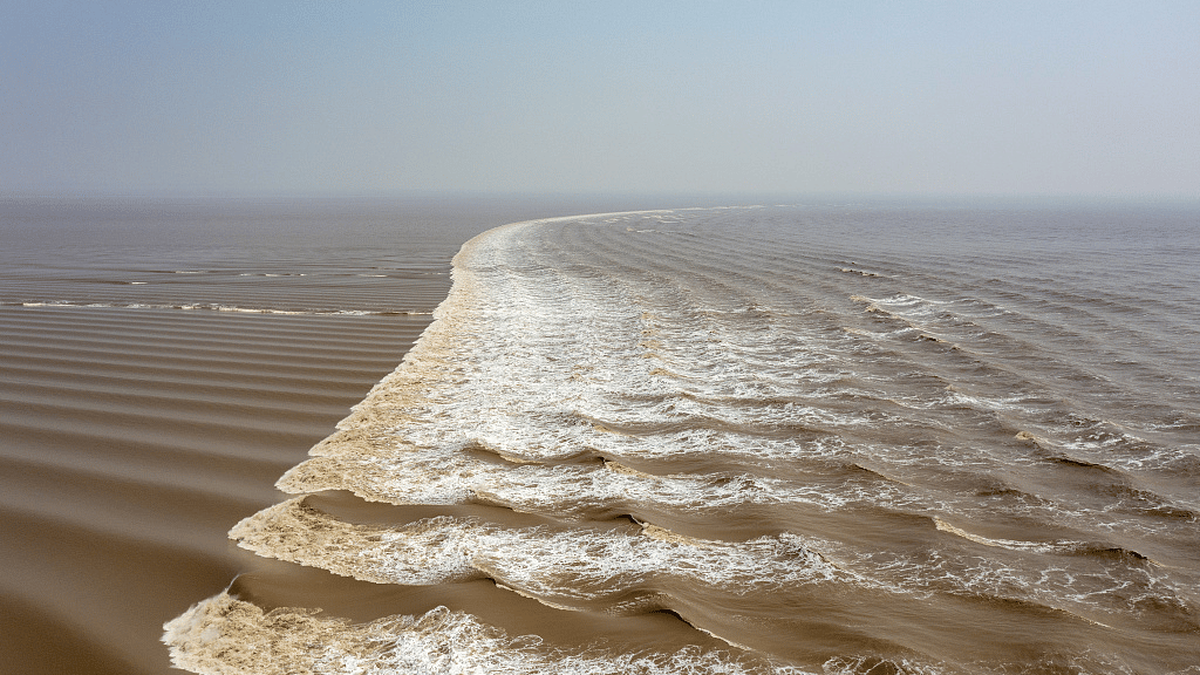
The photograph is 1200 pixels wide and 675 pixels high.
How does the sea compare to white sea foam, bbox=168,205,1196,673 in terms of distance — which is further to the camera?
white sea foam, bbox=168,205,1196,673

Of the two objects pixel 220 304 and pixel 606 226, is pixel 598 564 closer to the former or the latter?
pixel 220 304

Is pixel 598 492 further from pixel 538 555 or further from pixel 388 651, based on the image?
pixel 388 651

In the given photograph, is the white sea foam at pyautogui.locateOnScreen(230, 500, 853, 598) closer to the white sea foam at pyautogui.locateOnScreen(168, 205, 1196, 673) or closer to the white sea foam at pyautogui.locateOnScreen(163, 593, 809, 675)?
the white sea foam at pyautogui.locateOnScreen(168, 205, 1196, 673)

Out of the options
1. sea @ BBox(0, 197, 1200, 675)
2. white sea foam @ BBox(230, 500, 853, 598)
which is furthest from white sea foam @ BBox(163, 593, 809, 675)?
white sea foam @ BBox(230, 500, 853, 598)

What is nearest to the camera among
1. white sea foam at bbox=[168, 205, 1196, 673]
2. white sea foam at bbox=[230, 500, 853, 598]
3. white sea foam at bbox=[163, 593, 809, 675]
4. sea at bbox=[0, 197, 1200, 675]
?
white sea foam at bbox=[163, 593, 809, 675]

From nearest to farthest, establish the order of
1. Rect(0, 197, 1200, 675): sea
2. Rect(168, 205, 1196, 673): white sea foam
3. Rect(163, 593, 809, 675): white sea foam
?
Rect(163, 593, 809, 675): white sea foam < Rect(0, 197, 1200, 675): sea < Rect(168, 205, 1196, 673): white sea foam

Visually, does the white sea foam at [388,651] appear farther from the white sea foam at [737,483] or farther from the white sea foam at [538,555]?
the white sea foam at [538,555]

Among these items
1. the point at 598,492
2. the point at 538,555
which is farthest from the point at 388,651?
the point at 598,492

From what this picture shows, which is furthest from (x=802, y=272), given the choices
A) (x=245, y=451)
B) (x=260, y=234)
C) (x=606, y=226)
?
(x=260, y=234)

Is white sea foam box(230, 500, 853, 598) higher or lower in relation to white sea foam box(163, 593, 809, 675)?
higher
